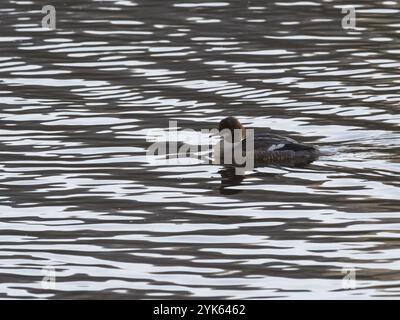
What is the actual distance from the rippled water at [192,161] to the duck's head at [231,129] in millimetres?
670

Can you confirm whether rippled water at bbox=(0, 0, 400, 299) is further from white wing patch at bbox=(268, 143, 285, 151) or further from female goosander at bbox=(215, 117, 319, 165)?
white wing patch at bbox=(268, 143, 285, 151)

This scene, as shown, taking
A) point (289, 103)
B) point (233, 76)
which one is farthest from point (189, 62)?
point (289, 103)

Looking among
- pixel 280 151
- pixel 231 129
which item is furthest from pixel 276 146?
pixel 231 129

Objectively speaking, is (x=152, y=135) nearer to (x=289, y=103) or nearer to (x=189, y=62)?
(x=289, y=103)

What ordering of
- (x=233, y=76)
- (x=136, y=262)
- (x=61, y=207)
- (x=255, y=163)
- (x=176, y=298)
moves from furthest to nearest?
(x=233, y=76), (x=255, y=163), (x=61, y=207), (x=136, y=262), (x=176, y=298)

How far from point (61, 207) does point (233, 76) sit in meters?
6.85

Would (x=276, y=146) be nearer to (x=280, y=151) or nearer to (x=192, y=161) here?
(x=280, y=151)

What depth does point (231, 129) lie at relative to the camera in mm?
17219

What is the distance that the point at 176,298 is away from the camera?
11.4m

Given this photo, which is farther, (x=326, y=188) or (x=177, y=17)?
(x=177, y=17)

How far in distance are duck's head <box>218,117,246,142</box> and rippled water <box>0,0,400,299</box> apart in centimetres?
67

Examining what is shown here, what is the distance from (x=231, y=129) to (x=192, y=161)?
84cm

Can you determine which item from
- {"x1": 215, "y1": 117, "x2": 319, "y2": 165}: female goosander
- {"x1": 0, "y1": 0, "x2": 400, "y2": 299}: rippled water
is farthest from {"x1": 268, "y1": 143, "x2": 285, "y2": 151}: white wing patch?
{"x1": 0, "y1": 0, "x2": 400, "y2": 299}: rippled water

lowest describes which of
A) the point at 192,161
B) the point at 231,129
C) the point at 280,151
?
the point at 192,161
